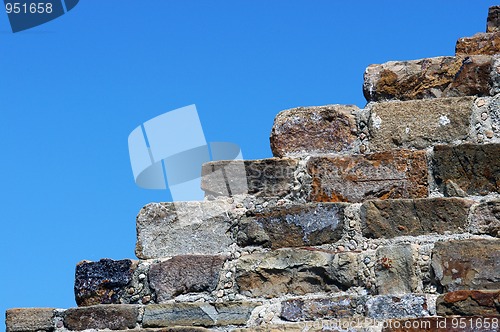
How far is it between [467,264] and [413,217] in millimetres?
326

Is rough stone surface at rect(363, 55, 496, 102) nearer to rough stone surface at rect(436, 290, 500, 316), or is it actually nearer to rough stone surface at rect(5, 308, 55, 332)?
rough stone surface at rect(436, 290, 500, 316)

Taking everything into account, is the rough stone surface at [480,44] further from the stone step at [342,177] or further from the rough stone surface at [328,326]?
the rough stone surface at [328,326]

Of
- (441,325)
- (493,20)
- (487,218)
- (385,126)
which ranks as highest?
(493,20)

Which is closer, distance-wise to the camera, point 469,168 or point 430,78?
point 469,168

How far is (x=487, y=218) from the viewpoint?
392cm

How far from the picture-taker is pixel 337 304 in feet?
12.7

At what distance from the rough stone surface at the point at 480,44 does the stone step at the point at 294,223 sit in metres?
0.96

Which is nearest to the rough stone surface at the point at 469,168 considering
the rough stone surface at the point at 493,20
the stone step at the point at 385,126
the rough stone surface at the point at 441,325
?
the stone step at the point at 385,126

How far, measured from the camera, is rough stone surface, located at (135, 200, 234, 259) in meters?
4.28

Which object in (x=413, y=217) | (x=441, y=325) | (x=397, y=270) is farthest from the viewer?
(x=413, y=217)

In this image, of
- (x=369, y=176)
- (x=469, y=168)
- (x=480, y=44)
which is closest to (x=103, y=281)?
(x=369, y=176)

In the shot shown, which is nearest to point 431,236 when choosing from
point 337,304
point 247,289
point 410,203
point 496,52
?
point 410,203

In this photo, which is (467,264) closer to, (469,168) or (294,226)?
(469,168)

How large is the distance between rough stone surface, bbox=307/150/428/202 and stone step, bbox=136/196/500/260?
9cm
